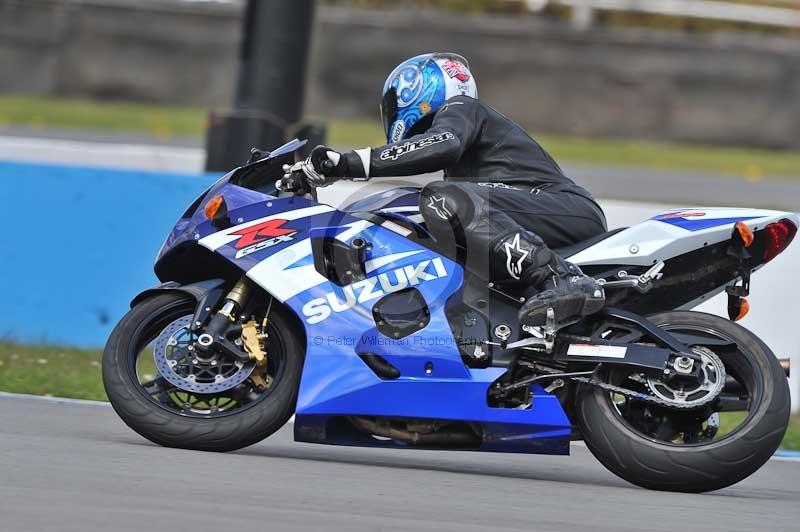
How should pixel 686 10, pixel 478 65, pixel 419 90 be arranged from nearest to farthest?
1. pixel 419 90
2. pixel 478 65
3. pixel 686 10

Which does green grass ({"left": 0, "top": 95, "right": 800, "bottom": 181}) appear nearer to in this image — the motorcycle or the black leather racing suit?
the black leather racing suit

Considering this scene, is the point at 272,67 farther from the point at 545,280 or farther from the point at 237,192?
the point at 545,280

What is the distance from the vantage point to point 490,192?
5.74 m

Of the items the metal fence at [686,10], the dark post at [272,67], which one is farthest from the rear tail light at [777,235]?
the metal fence at [686,10]

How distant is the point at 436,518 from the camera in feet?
15.0

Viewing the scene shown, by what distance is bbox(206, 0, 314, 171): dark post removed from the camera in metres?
10.1

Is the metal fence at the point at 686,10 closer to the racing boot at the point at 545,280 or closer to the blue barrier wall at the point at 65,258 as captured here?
the blue barrier wall at the point at 65,258

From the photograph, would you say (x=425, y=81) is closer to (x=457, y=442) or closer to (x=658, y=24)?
(x=457, y=442)

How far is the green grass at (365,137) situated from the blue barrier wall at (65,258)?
9324mm

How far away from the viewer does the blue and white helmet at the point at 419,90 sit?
5.89 metres

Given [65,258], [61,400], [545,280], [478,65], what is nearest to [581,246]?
[545,280]

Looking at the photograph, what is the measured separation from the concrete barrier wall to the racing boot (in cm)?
1447

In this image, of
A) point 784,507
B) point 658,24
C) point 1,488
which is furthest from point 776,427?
point 658,24

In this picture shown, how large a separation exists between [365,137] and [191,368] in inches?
523
